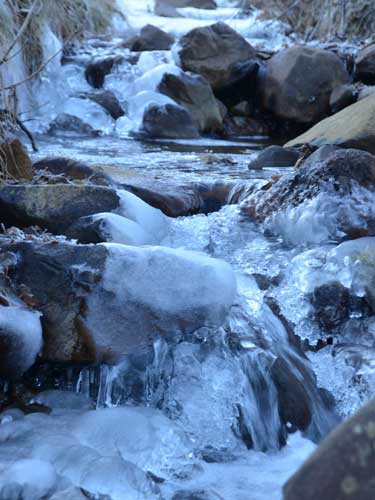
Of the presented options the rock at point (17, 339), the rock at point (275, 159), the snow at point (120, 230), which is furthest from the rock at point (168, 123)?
the rock at point (17, 339)

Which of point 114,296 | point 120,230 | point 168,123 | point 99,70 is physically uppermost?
point 114,296

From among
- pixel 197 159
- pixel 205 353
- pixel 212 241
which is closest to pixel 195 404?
pixel 205 353

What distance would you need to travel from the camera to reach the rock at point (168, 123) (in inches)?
333

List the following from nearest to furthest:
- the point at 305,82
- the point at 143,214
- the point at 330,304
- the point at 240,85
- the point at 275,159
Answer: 1. the point at 330,304
2. the point at 143,214
3. the point at 275,159
4. the point at 305,82
5. the point at 240,85

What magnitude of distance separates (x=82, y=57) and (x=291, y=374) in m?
8.58

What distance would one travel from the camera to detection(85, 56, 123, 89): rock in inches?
396

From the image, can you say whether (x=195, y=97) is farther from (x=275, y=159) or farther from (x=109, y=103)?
(x=275, y=159)

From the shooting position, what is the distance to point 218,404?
2.65 meters

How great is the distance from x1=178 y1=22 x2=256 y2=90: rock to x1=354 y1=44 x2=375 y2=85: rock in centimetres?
153

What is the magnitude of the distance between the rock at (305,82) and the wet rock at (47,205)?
6058 mm

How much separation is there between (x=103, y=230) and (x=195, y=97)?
20.1 ft

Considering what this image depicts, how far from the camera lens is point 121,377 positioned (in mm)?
2652

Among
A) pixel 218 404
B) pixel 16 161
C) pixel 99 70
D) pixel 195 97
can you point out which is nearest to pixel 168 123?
pixel 195 97

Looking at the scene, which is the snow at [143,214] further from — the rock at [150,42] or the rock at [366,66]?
the rock at [150,42]
